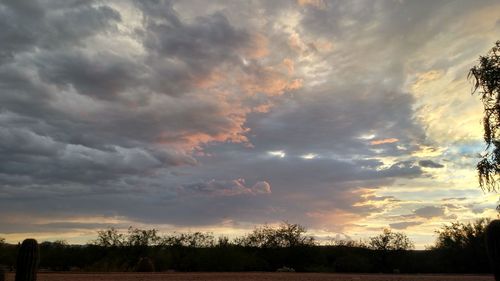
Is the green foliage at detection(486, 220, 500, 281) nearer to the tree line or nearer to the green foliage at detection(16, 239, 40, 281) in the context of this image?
the green foliage at detection(16, 239, 40, 281)

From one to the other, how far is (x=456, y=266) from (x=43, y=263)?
35956 millimetres

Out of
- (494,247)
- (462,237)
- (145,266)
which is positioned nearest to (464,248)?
(462,237)

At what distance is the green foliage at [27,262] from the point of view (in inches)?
333

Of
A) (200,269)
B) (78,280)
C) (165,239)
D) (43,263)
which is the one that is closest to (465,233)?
(200,269)

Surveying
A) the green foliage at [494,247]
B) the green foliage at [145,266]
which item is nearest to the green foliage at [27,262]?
the green foliage at [494,247]

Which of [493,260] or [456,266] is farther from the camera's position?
[456,266]

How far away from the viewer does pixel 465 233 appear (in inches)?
1709

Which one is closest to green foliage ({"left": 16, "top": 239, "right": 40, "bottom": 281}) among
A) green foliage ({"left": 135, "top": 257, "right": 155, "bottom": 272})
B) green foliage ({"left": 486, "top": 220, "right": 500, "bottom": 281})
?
green foliage ({"left": 486, "top": 220, "right": 500, "bottom": 281})

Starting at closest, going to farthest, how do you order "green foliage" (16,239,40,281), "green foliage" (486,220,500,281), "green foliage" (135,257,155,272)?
1. "green foliage" (486,220,500,281)
2. "green foliage" (16,239,40,281)
3. "green foliage" (135,257,155,272)

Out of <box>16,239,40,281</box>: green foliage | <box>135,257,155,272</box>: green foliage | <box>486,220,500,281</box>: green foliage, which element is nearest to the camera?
<box>486,220,500,281</box>: green foliage

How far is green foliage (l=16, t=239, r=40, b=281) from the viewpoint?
8.47m

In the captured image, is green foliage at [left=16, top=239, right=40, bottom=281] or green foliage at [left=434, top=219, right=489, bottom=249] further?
green foliage at [left=434, top=219, right=489, bottom=249]

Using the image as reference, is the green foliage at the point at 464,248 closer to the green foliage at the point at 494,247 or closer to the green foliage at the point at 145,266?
the green foliage at the point at 145,266

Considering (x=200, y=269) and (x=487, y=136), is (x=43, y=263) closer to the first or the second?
(x=200, y=269)
